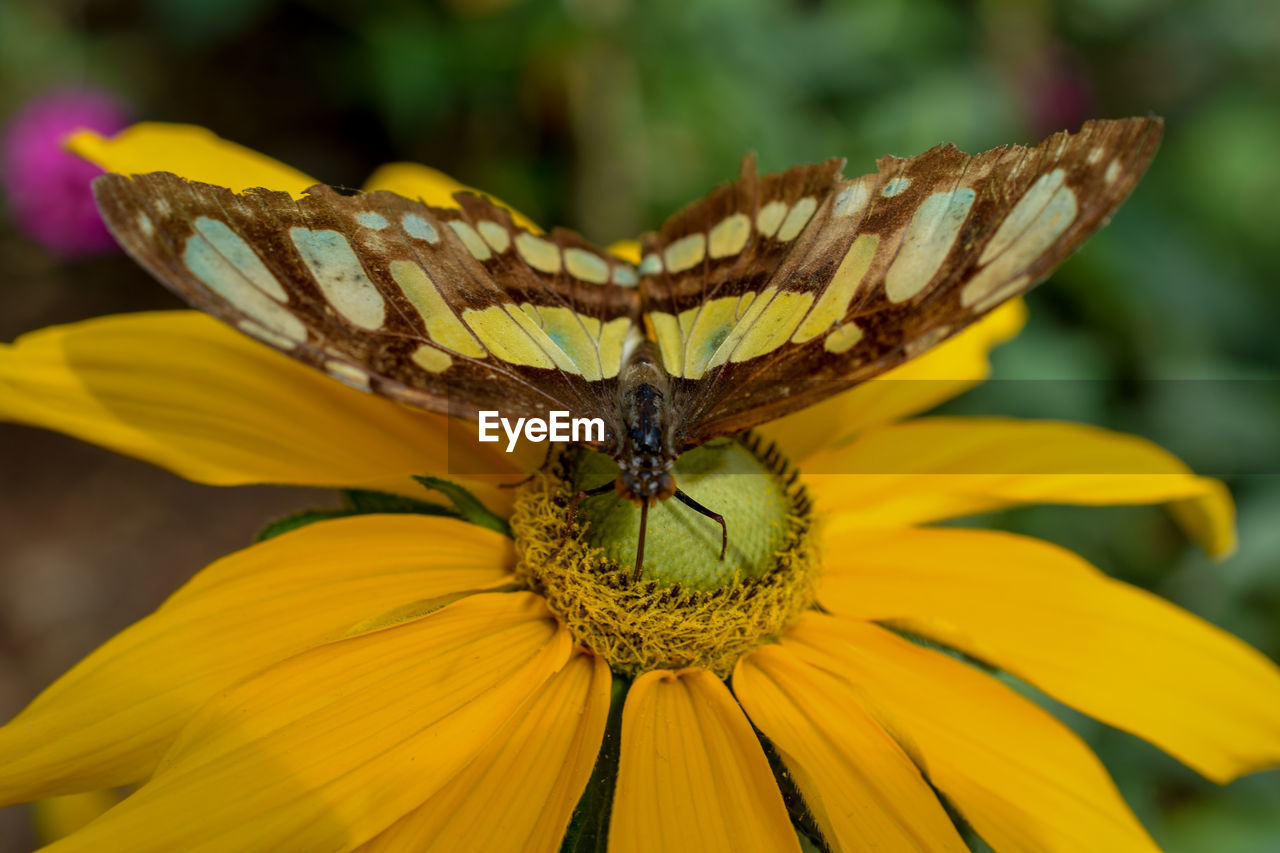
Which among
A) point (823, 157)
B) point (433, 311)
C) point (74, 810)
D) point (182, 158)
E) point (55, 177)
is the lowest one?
point (74, 810)

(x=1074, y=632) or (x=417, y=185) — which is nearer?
(x=1074, y=632)

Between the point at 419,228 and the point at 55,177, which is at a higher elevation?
the point at 55,177

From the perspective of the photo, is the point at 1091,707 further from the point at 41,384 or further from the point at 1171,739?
the point at 41,384

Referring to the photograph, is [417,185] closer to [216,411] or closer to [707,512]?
[216,411]

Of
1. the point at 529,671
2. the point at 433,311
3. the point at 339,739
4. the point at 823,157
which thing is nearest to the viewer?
the point at 339,739

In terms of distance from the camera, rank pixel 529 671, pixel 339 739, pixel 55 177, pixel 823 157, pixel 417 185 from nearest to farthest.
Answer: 1. pixel 339 739
2. pixel 529 671
3. pixel 417 185
4. pixel 823 157
5. pixel 55 177

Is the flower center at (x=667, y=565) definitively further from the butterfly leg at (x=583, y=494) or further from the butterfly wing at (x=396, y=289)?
the butterfly wing at (x=396, y=289)

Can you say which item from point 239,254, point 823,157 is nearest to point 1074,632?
point 239,254
